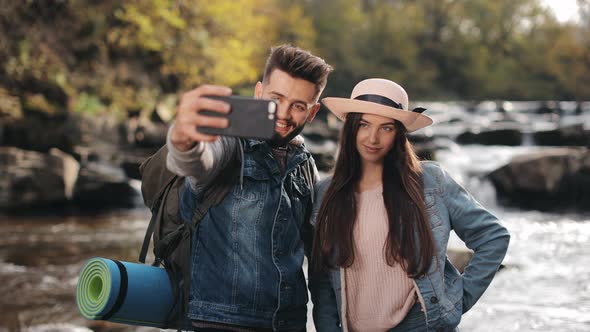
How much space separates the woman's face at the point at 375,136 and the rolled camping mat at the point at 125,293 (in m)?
0.86

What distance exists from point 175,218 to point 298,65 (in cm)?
67

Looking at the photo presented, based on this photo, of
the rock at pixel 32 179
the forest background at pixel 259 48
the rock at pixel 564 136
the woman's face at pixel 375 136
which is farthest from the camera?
the rock at pixel 564 136

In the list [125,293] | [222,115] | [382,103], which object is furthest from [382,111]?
[125,293]

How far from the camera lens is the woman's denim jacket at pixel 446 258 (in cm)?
227

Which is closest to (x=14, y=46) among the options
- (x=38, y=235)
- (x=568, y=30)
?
(x=38, y=235)

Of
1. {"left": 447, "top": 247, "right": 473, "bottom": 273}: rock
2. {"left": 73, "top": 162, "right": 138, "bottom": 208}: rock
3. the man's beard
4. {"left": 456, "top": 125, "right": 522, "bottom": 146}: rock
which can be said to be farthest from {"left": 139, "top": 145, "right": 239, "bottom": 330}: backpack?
{"left": 456, "top": 125, "right": 522, "bottom": 146}: rock

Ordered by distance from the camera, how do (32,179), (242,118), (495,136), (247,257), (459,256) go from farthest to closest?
(495,136)
(32,179)
(459,256)
(247,257)
(242,118)

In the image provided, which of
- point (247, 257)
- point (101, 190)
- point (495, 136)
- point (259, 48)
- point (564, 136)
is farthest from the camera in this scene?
point (259, 48)

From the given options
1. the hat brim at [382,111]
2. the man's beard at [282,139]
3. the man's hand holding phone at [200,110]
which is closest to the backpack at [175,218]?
the man's beard at [282,139]

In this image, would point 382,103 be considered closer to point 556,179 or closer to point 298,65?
point 298,65

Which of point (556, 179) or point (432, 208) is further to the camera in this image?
point (556, 179)

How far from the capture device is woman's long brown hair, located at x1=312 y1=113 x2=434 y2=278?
2.29m

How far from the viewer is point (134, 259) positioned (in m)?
7.41

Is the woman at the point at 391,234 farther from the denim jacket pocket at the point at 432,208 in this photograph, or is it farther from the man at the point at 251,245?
the man at the point at 251,245
